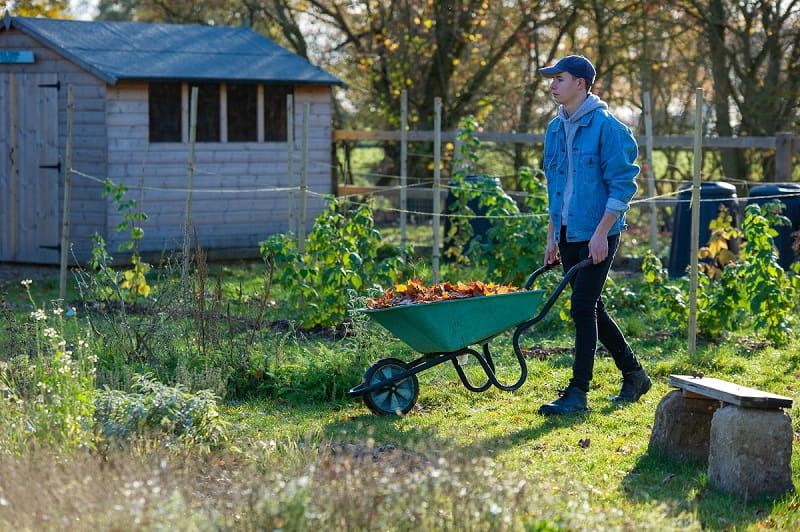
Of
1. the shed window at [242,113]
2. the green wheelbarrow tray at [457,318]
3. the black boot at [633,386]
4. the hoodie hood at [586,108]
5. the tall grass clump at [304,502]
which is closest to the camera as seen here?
the tall grass clump at [304,502]

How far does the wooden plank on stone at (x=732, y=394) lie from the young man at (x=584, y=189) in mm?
875

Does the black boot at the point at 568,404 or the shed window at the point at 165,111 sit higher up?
the shed window at the point at 165,111

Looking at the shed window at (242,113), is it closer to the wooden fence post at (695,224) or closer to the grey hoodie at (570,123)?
the wooden fence post at (695,224)

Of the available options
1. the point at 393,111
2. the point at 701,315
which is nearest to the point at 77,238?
the point at 393,111

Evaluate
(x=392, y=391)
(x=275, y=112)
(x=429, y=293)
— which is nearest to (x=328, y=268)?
(x=392, y=391)

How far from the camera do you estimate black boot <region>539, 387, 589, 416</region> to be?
6.21 meters

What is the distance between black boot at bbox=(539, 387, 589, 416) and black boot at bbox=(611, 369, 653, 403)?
1.25 ft

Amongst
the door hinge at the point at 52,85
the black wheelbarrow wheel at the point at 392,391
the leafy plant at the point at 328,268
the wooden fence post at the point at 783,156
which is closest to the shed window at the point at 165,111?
the door hinge at the point at 52,85

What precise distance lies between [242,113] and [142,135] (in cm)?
149

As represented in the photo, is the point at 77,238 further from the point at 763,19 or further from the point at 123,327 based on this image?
the point at 763,19

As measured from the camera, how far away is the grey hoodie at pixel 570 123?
235 inches

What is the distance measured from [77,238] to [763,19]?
9872 mm

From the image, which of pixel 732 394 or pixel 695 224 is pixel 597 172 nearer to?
pixel 732 394

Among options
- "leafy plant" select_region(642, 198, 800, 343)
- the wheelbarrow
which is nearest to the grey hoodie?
the wheelbarrow
